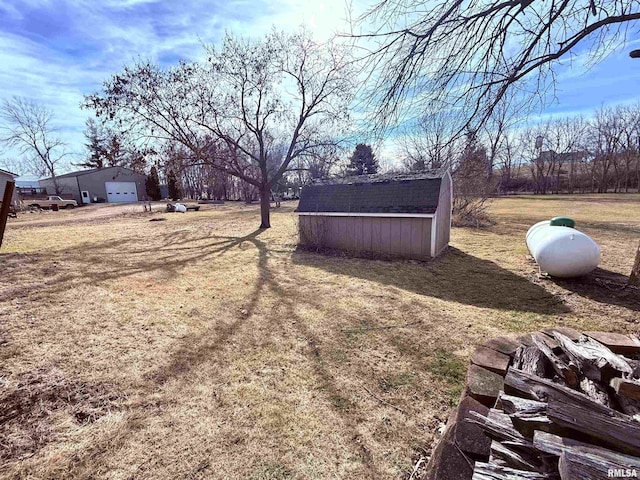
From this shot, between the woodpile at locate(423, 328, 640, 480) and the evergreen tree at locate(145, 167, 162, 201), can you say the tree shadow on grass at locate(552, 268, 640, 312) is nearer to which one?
the woodpile at locate(423, 328, 640, 480)

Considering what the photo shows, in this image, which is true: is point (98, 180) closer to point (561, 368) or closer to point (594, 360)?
point (561, 368)

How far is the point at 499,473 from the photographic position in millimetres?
1305

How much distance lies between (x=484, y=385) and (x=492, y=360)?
0.95ft

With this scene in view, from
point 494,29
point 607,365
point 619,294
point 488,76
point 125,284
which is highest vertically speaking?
point 494,29

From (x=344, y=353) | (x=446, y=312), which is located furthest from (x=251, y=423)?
(x=446, y=312)

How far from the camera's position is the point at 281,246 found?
964 centimetres

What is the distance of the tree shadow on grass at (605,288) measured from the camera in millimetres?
4492

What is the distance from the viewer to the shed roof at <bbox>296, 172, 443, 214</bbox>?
7334 millimetres

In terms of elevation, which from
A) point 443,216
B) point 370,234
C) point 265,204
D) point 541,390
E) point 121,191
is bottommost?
point 370,234

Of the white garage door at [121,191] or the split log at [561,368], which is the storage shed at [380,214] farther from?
the white garage door at [121,191]

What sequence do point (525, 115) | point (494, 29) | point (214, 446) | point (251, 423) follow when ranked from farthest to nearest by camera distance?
point (525, 115)
point (494, 29)
point (251, 423)
point (214, 446)

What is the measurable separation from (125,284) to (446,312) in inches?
229

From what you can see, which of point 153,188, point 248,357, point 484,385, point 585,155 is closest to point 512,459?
point 484,385

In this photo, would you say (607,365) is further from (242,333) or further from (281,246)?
(281,246)
